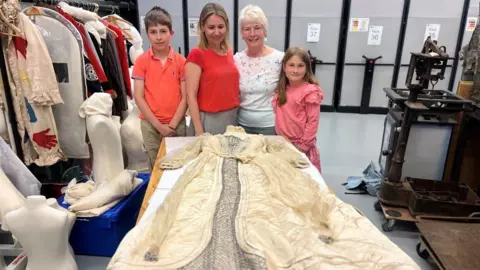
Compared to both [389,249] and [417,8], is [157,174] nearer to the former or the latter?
[389,249]

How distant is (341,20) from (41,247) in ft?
16.3

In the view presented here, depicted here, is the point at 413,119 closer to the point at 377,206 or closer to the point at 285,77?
the point at 377,206

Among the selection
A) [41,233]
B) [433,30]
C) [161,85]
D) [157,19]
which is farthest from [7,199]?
[433,30]

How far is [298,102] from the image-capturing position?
2.16 m

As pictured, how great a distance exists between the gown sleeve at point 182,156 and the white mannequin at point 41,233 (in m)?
0.59

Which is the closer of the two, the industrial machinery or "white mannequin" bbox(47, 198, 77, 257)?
"white mannequin" bbox(47, 198, 77, 257)

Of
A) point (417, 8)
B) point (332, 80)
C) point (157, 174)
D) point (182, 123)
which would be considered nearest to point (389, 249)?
point (157, 174)

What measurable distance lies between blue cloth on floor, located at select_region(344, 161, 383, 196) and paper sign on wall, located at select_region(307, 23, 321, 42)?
2.79 meters

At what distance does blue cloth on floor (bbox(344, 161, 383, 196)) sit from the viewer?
3.02 meters

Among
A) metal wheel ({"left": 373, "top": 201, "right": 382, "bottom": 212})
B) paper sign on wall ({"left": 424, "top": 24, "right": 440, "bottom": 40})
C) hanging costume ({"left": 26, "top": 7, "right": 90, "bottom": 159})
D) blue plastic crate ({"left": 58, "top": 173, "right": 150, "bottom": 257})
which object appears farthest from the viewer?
paper sign on wall ({"left": 424, "top": 24, "right": 440, "bottom": 40})

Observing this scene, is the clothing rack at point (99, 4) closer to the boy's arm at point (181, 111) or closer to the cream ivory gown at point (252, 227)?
the boy's arm at point (181, 111)

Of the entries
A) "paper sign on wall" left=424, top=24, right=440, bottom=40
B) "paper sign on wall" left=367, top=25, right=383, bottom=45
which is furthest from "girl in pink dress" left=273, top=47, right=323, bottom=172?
"paper sign on wall" left=424, top=24, right=440, bottom=40

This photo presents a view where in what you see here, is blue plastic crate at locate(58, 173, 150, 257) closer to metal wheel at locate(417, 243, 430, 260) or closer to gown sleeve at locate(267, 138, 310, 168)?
gown sleeve at locate(267, 138, 310, 168)

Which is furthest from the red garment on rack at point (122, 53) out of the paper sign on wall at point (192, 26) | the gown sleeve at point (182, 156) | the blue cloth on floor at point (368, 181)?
the paper sign on wall at point (192, 26)
